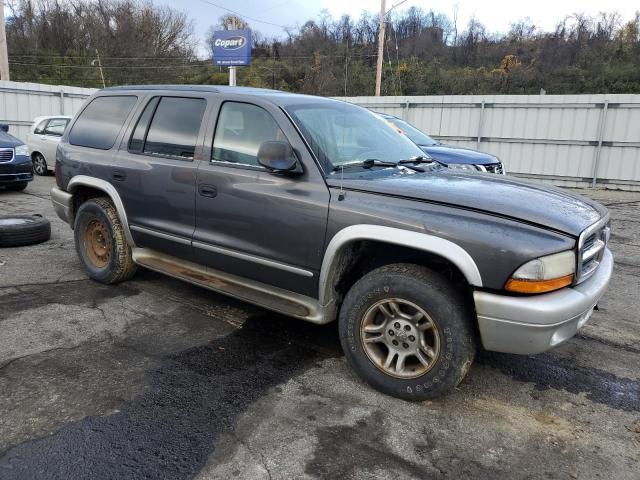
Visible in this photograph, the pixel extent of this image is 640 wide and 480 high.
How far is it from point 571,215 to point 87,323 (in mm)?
3596

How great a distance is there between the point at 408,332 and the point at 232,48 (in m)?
26.8

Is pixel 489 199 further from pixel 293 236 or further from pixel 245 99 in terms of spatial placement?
pixel 245 99

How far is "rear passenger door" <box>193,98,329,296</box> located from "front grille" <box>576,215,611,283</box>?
1481 millimetres

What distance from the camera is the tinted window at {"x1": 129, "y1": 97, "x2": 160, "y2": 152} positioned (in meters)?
4.38

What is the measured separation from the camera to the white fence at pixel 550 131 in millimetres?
14125

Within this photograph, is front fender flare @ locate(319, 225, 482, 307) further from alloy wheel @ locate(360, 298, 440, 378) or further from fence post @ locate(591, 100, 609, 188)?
fence post @ locate(591, 100, 609, 188)

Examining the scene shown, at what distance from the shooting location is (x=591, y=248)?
3.04 meters

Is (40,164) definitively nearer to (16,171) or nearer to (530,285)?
(16,171)

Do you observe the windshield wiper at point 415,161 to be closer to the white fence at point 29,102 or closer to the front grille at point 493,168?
the front grille at point 493,168

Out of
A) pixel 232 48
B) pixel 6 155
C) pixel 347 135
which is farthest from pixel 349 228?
pixel 232 48

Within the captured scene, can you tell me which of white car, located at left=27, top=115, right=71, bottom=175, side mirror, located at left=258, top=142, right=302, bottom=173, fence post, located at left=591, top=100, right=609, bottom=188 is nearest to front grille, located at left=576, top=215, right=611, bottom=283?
side mirror, located at left=258, top=142, right=302, bottom=173

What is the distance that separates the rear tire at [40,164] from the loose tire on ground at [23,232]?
25.1ft

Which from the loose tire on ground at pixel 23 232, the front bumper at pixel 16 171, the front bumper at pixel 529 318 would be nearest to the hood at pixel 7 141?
the front bumper at pixel 16 171

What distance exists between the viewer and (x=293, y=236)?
11.0 feet
